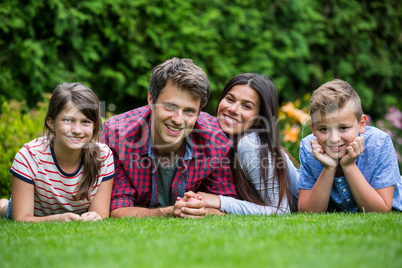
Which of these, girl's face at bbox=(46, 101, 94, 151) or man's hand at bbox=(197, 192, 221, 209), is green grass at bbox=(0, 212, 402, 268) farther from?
girl's face at bbox=(46, 101, 94, 151)

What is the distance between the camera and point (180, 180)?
3873mm

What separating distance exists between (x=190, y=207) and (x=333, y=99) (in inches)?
57.4

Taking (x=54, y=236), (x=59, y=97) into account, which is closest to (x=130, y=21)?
(x=59, y=97)

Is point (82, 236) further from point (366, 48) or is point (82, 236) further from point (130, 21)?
point (366, 48)

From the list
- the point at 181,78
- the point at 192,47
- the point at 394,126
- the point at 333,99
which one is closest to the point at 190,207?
the point at 181,78

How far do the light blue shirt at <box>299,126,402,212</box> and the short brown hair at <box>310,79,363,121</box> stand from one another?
293 mm

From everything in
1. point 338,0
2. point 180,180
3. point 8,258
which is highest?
point 338,0

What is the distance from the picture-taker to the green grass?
2.09 metres

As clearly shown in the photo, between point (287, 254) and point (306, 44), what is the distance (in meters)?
6.77

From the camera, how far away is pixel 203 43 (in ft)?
23.4

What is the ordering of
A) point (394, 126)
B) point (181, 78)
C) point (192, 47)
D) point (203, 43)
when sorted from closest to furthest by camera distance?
point (181, 78), point (192, 47), point (203, 43), point (394, 126)

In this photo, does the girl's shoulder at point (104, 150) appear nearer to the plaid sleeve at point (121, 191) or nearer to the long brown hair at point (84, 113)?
the long brown hair at point (84, 113)

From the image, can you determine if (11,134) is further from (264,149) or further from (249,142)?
(264,149)

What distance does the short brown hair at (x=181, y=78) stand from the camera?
3.58 meters
